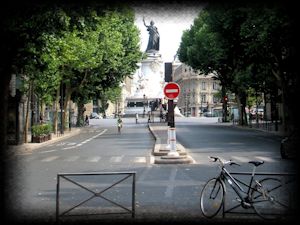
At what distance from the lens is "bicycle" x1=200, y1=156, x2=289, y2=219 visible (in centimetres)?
696

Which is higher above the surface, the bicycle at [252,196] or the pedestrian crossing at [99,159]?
the bicycle at [252,196]

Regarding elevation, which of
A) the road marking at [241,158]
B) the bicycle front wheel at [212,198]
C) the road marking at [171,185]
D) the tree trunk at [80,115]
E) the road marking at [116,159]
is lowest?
the road marking at [116,159]

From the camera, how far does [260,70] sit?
37719 millimetres

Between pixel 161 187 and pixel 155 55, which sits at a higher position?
pixel 155 55

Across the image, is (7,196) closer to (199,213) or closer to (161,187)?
(199,213)

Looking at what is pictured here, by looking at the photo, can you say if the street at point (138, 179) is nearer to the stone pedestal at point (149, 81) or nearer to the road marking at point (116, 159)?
the road marking at point (116, 159)

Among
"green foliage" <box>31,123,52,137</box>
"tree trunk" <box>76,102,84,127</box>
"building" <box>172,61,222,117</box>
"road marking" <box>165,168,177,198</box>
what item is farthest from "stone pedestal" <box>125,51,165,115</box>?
"road marking" <box>165,168,177,198</box>

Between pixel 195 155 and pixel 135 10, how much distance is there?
1847 centimetres

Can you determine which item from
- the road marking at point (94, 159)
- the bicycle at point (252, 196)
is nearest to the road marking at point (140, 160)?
the road marking at point (94, 159)

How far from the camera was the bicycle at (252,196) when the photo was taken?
22.8ft

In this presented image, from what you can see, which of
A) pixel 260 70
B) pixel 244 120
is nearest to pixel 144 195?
pixel 260 70

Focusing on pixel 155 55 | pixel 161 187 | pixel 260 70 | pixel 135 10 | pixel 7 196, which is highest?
pixel 155 55

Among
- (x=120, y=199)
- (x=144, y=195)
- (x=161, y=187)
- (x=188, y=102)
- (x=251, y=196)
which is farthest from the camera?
(x=188, y=102)

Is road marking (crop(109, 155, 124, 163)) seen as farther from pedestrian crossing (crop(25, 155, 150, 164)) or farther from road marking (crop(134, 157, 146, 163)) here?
road marking (crop(134, 157, 146, 163))
